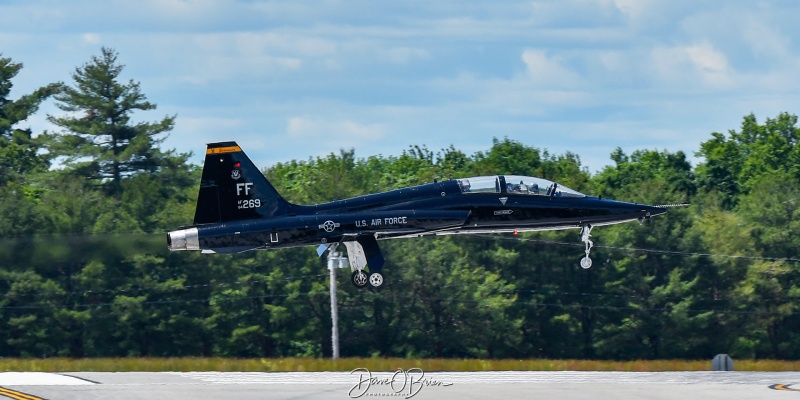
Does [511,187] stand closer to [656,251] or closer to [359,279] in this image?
[359,279]

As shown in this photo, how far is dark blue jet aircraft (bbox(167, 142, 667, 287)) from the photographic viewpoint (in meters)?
39.6

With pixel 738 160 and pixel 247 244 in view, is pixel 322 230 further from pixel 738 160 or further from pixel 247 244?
pixel 738 160

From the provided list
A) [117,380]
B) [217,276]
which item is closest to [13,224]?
[217,276]

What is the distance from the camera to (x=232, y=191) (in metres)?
40.8

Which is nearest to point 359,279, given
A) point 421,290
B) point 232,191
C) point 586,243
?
point 232,191

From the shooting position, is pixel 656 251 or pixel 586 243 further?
pixel 656 251

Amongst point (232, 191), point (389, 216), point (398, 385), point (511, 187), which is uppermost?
point (232, 191)

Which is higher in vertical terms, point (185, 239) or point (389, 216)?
point (389, 216)

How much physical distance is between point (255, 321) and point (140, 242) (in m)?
23.1

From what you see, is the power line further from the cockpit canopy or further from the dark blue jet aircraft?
the cockpit canopy

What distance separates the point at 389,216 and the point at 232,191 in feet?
17.5

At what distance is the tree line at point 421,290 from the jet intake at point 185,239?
3436cm
